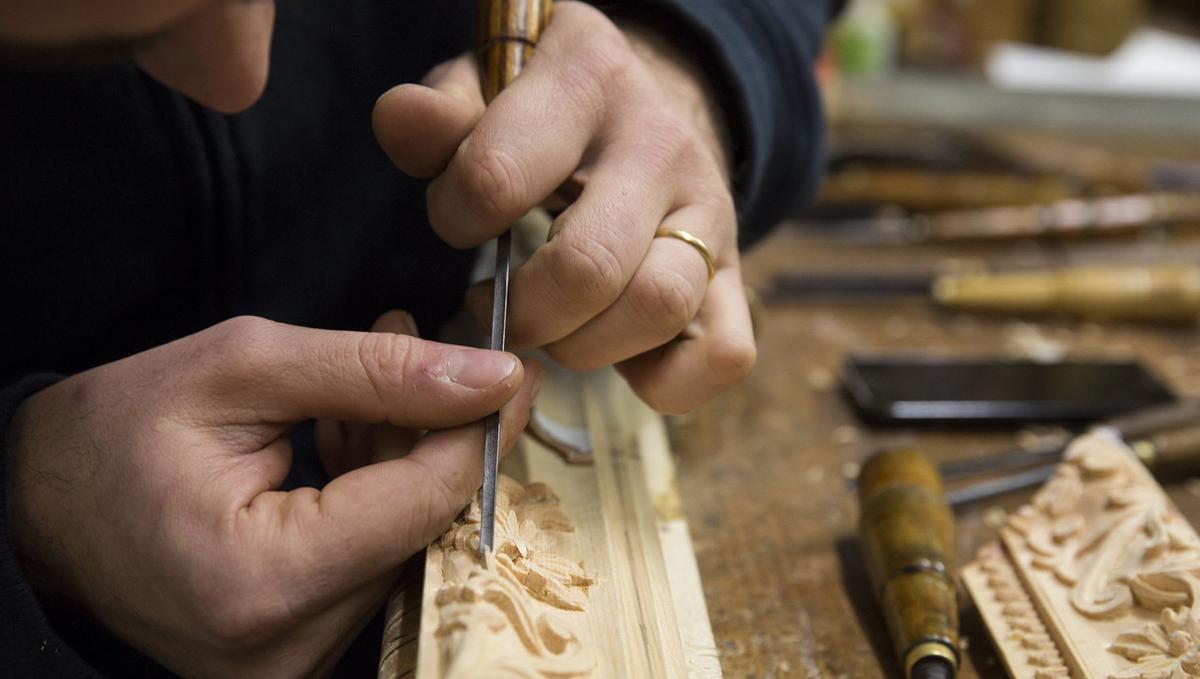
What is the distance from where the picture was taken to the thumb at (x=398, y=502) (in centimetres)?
76

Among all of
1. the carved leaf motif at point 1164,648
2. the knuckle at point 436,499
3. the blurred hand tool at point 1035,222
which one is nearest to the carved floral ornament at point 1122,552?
the carved leaf motif at point 1164,648

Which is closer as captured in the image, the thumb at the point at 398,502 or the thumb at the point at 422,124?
the thumb at the point at 398,502

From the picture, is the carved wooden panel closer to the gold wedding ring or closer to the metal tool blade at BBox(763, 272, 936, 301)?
the gold wedding ring

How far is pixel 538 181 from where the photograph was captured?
90 cm

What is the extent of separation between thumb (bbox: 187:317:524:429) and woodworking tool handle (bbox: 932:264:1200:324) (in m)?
1.40

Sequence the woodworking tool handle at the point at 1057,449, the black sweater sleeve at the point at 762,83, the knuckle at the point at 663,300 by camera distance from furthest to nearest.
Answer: the woodworking tool handle at the point at 1057,449
the black sweater sleeve at the point at 762,83
the knuckle at the point at 663,300

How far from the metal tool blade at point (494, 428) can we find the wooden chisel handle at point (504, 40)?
0.17m

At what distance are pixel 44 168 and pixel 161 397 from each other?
383 mm

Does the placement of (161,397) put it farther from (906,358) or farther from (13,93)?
(906,358)

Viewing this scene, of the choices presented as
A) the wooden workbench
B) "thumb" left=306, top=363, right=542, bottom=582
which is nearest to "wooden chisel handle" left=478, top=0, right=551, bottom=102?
"thumb" left=306, top=363, right=542, bottom=582

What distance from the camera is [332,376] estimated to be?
2.57 feet

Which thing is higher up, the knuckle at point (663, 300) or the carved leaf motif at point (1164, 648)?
the knuckle at point (663, 300)

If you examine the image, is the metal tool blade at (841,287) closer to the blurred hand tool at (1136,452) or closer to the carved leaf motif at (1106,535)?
the blurred hand tool at (1136,452)

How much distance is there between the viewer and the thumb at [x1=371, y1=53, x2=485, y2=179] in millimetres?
891
